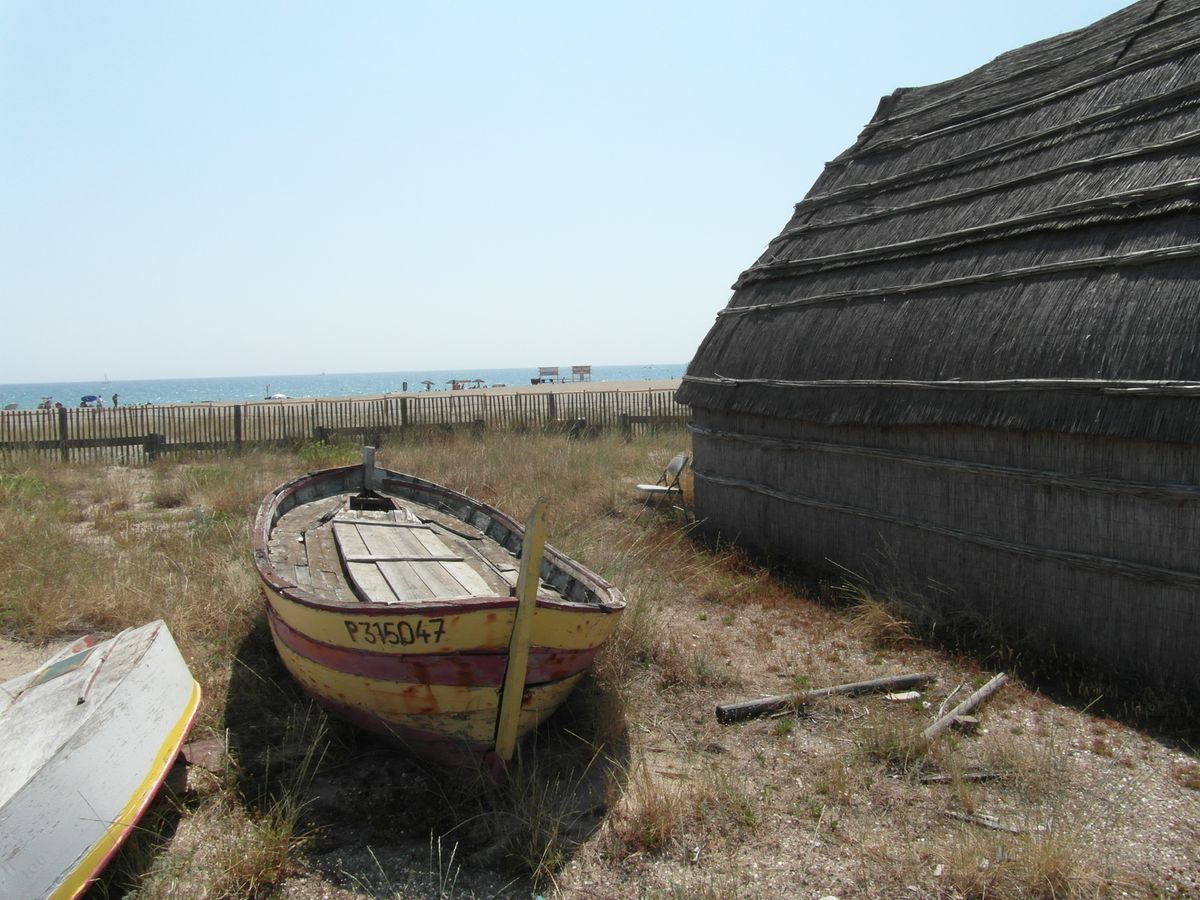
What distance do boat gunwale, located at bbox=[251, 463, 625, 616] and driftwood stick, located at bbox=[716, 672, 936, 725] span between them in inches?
41.3

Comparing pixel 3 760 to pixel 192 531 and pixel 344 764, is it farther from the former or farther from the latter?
pixel 192 531

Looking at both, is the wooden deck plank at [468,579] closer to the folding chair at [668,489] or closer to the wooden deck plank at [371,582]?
the wooden deck plank at [371,582]

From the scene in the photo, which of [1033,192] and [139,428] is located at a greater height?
[1033,192]

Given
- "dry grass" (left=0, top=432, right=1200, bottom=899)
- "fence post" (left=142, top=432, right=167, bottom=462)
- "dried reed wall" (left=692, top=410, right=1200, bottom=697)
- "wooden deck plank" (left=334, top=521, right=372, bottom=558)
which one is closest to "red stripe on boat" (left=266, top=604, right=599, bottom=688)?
"dry grass" (left=0, top=432, right=1200, bottom=899)

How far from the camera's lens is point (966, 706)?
587 centimetres

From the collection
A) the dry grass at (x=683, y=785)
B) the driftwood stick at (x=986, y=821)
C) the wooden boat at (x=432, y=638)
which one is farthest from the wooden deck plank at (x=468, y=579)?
the driftwood stick at (x=986, y=821)

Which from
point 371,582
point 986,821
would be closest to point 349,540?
point 371,582

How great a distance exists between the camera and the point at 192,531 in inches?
433

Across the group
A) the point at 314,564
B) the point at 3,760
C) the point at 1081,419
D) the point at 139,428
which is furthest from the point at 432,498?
the point at 139,428

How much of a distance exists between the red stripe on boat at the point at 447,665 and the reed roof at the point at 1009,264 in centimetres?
381

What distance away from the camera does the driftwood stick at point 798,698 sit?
6012mm

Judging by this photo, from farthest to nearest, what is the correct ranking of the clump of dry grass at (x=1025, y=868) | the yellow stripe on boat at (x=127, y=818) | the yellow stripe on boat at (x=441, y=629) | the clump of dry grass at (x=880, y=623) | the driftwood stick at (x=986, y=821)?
the clump of dry grass at (x=880, y=623)
the yellow stripe on boat at (x=441, y=629)
the driftwood stick at (x=986, y=821)
the yellow stripe on boat at (x=127, y=818)
the clump of dry grass at (x=1025, y=868)

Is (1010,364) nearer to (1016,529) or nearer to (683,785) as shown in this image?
(1016,529)

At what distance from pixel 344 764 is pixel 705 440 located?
6.45m
